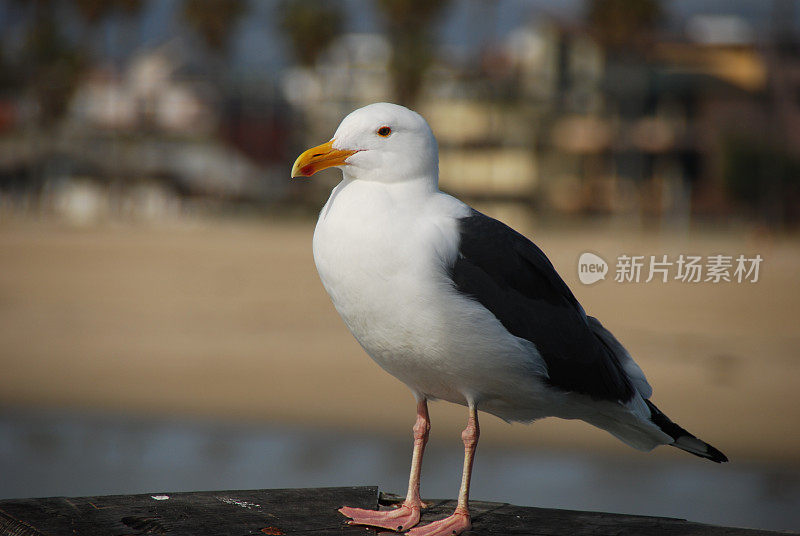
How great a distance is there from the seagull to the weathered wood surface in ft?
0.65

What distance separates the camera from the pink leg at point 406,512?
384 cm

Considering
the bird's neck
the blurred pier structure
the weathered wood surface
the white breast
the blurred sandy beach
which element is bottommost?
the weathered wood surface

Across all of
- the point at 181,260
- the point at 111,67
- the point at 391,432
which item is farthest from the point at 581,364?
the point at 111,67

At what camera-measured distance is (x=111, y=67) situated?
7112 centimetres

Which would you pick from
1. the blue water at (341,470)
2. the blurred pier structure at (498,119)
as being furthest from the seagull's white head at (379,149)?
the blurred pier structure at (498,119)

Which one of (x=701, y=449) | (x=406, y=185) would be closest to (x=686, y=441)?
(x=701, y=449)

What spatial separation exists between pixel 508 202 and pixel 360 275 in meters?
49.9

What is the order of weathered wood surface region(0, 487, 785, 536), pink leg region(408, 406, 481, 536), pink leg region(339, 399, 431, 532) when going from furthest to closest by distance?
1. pink leg region(339, 399, 431, 532)
2. pink leg region(408, 406, 481, 536)
3. weathered wood surface region(0, 487, 785, 536)

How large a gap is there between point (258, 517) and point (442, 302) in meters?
1.13

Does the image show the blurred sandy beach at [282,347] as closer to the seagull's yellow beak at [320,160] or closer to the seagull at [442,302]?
the seagull at [442,302]

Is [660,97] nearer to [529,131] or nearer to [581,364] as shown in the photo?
[529,131]

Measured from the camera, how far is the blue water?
11070mm

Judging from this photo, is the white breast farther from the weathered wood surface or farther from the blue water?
the blue water

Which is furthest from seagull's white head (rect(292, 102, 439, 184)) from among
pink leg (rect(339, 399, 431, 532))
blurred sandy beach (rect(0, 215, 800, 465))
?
blurred sandy beach (rect(0, 215, 800, 465))
